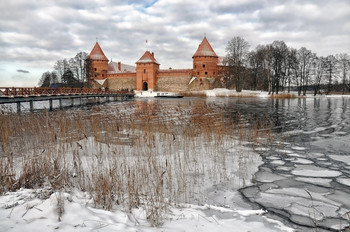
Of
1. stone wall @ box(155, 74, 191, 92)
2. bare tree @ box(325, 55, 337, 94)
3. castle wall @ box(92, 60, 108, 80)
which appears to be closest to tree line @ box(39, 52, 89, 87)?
castle wall @ box(92, 60, 108, 80)

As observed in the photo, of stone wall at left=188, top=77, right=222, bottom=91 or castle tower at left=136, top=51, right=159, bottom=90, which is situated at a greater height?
castle tower at left=136, top=51, right=159, bottom=90

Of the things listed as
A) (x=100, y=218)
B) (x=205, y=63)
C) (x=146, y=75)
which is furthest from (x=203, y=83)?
(x=100, y=218)

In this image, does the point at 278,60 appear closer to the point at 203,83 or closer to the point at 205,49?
the point at 203,83

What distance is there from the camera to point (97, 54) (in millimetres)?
58844

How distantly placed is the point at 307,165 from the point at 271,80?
41.6 m

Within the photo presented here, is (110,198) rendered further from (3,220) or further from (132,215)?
(3,220)

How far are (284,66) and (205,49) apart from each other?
18.6 meters

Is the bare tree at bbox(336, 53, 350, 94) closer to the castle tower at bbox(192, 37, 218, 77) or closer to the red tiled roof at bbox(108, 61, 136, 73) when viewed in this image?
the castle tower at bbox(192, 37, 218, 77)

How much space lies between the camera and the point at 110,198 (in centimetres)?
291

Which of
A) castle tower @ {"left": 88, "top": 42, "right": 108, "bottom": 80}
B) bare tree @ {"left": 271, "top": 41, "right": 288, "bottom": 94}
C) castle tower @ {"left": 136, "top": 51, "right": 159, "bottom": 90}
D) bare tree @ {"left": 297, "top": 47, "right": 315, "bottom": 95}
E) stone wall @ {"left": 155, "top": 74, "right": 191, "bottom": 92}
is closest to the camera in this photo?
bare tree @ {"left": 271, "top": 41, "right": 288, "bottom": 94}

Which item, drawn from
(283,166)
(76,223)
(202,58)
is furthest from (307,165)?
(202,58)

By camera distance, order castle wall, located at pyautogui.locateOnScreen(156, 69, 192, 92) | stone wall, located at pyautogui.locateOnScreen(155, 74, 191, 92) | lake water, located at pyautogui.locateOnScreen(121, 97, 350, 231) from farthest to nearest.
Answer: castle wall, located at pyautogui.locateOnScreen(156, 69, 192, 92)
stone wall, located at pyautogui.locateOnScreen(155, 74, 191, 92)
lake water, located at pyautogui.locateOnScreen(121, 97, 350, 231)

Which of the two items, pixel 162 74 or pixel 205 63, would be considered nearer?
pixel 205 63

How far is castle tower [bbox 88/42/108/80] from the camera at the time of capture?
58375 mm
